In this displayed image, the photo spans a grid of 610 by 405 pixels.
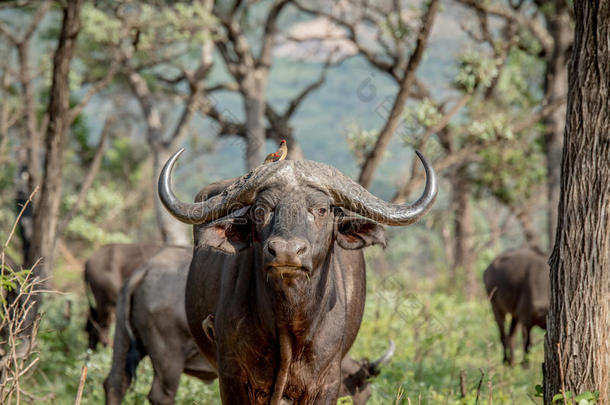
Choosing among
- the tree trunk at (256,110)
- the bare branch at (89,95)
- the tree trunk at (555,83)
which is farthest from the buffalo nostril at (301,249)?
the tree trunk at (256,110)

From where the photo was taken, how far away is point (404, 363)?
24.5 feet

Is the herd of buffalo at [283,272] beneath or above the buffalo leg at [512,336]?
above

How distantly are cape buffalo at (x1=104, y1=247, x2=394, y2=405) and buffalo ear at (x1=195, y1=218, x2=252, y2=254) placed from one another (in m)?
2.63

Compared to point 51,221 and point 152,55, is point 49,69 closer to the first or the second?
point 152,55

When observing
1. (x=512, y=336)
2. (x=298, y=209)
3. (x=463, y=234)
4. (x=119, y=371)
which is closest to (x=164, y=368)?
(x=119, y=371)

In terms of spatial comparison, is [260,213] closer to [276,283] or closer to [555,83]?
[276,283]

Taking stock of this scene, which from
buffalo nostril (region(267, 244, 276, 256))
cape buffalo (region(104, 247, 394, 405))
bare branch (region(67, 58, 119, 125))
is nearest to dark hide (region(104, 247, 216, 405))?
cape buffalo (region(104, 247, 394, 405))

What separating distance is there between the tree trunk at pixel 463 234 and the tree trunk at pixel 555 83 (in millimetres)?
2889

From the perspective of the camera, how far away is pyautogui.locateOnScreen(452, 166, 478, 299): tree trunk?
1752 cm

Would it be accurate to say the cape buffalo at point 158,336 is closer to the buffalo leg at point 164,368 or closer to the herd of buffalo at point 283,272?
the buffalo leg at point 164,368

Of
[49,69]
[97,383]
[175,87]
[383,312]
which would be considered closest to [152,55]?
[49,69]

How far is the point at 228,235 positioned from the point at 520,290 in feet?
22.8

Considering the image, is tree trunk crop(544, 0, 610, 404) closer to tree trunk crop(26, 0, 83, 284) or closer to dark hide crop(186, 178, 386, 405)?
dark hide crop(186, 178, 386, 405)

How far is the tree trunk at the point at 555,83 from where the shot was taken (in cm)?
1409
